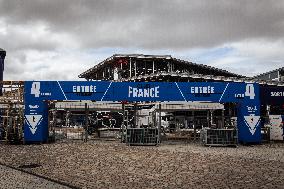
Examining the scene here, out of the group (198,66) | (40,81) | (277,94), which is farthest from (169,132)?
(198,66)

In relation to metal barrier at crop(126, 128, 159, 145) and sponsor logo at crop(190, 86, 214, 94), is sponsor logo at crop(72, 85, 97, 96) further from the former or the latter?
sponsor logo at crop(190, 86, 214, 94)

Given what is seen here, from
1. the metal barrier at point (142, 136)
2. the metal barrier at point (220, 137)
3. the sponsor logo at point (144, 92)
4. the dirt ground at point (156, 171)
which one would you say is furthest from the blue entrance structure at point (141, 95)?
the dirt ground at point (156, 171)

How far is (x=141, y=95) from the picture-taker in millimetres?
19375

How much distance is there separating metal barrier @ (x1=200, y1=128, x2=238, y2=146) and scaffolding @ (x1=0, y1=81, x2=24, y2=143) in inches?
463

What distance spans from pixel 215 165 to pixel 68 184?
538cm

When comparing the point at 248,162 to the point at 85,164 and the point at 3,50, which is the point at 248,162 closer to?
the point at 85,164

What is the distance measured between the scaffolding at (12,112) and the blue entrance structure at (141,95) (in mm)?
937

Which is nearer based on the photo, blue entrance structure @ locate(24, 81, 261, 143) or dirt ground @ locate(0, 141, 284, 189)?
dirt ground @ locate(0, 141, 284, 189)

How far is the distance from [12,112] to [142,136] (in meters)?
9.53

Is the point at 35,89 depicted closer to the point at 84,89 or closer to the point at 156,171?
the point at 84,89

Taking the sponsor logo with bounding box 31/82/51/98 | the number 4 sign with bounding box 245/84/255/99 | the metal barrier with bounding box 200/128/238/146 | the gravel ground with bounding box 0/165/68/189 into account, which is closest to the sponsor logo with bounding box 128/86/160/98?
the metal barrier with bounding box 200/128/238/146

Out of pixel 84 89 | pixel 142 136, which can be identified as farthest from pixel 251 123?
pixel 84 89

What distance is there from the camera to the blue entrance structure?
1917cm

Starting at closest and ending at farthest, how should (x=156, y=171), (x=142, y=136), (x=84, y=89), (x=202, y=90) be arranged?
(x=156, y=171) → (x=142, y=136) → (x=202, y=90) → (x=84, y=89)
